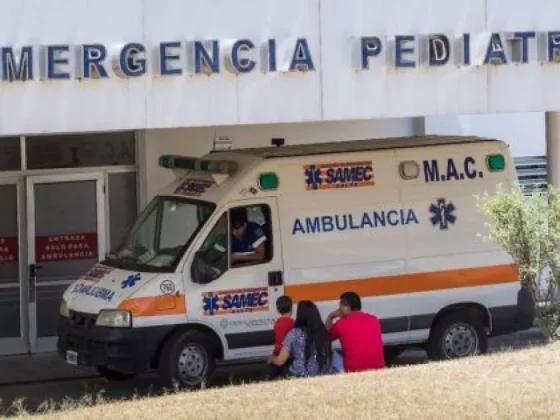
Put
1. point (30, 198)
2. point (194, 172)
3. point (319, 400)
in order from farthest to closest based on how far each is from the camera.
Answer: point (30, 198), point (194, 172), point (319, 400)

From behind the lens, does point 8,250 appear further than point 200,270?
Yes

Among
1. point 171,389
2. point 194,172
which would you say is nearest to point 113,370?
point 171,389

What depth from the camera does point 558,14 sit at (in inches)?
568

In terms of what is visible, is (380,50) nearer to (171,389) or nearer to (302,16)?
(302,16)

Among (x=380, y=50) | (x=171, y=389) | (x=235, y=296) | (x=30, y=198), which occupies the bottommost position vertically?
(x=171, y=389)

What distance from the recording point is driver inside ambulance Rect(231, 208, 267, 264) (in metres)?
13.5

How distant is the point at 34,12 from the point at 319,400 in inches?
187

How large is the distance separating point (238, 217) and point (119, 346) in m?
1.78

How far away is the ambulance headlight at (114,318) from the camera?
42.8 ft

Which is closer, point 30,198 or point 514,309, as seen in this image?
point 514,309

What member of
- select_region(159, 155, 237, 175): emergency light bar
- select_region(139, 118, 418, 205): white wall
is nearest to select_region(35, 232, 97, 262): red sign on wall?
select_region(139, 118, 418, 205): white wall

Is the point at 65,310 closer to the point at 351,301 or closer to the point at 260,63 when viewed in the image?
the point at 351,301

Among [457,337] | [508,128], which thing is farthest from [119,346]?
[508,128]

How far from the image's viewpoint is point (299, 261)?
1373 centimetres
